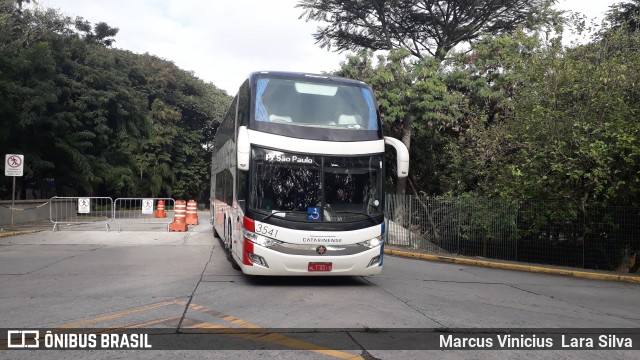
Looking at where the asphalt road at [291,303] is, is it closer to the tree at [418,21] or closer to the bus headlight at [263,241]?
the bus headlight at [263,241]

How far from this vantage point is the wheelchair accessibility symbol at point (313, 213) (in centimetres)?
898

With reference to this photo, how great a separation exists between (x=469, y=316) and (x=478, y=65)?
1784cm

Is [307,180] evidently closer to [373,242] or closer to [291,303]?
[373,242]

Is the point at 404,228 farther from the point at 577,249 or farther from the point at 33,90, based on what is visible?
the point at 33,90

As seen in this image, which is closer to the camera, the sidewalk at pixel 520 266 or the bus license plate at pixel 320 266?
the bus license plate at pixel 320 266

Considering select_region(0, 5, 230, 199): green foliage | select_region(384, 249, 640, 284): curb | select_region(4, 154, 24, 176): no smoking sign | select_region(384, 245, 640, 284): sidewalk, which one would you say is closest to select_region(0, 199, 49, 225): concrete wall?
select_region(0, 5, 230, 199): green foliage

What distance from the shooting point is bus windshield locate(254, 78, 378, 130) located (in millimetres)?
9445

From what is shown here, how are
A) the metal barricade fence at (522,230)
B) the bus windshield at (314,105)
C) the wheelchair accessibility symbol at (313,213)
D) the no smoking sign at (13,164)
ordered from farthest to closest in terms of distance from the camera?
1. the no smoking sign at (13,164)
2. the metal barricade fence at (522,230)
3. the bus windshield at (314,105)
4. the wheelchair accessibility symbol at (313,213)

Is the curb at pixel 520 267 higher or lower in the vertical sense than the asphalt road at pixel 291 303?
lower

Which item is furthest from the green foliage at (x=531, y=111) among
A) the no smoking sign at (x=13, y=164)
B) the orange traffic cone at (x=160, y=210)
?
the no smoking sign at (x=13, y=164)

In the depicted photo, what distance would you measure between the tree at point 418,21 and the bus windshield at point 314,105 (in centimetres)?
1544

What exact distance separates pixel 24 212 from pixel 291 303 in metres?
20.3

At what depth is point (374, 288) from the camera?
31.5 ft

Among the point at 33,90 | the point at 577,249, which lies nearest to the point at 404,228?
the point at 577,249
